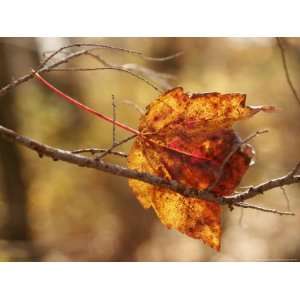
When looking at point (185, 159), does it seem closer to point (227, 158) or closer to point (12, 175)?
point (227, 158)

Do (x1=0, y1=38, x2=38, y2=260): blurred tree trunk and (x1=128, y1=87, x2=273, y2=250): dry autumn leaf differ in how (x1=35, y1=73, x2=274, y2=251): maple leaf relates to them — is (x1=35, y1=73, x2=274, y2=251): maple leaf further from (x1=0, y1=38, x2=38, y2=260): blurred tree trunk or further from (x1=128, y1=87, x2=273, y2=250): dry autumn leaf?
(x1=0, y1=38, x2=38, y2=260): blurred tree trunk

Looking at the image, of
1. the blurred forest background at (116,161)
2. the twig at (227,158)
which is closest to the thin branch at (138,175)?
the twig at (227,158)

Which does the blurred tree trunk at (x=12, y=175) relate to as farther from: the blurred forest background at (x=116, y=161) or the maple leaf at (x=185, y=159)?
the maple leaf at (x=185, y=159)

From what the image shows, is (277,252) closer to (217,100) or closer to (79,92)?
(79,92)

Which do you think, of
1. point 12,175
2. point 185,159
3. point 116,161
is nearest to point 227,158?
point 185,159

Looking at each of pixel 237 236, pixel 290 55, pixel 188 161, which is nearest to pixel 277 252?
pixel 237 236

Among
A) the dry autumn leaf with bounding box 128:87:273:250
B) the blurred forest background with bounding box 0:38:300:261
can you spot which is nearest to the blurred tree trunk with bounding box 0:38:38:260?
the blurred forest background with bounding box 0:38:300:261
